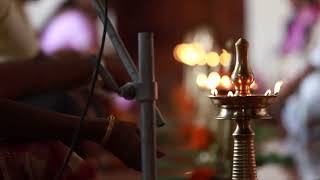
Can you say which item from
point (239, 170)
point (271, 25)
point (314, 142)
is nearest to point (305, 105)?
point (314, 142)

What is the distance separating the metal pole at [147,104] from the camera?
0.97m

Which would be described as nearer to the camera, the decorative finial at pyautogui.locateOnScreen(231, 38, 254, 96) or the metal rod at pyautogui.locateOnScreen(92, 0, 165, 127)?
the metal rod at pyautogui.locateOnScreen(92, 0, 165, 127)

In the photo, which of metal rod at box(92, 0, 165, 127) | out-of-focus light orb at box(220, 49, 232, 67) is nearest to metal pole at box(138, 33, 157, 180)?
metal rod at box(92, 0, 165, 127)

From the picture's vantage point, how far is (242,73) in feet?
3.89

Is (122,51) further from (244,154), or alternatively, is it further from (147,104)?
(244,154)

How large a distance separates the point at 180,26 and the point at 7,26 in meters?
4.37

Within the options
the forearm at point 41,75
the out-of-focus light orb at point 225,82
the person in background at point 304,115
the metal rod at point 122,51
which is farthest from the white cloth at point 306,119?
the metal rod at point 122,51

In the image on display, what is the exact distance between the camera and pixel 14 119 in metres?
1.14

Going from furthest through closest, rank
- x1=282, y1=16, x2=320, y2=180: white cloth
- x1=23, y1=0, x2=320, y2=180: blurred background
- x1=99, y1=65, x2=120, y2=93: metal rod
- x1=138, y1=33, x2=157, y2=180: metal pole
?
1. x1=282, y1=16, x2=320, y2=180: white cloth
2. x1=23, y1=0, x2=320, y2=180: blurred background
3. x1=99, y1=65, x2=120, y2=93: metal rod
4. x1=138, y1=33, x2=157, y2=180: metal pole

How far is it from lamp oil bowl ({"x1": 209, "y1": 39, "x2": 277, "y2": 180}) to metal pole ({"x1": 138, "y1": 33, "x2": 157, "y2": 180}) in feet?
0.61

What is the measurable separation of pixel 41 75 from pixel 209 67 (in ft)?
3.82

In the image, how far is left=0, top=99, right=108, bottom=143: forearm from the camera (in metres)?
1.14

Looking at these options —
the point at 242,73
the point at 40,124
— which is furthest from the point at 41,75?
the point at 242,73

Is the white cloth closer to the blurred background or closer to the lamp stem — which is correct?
the blurred background
